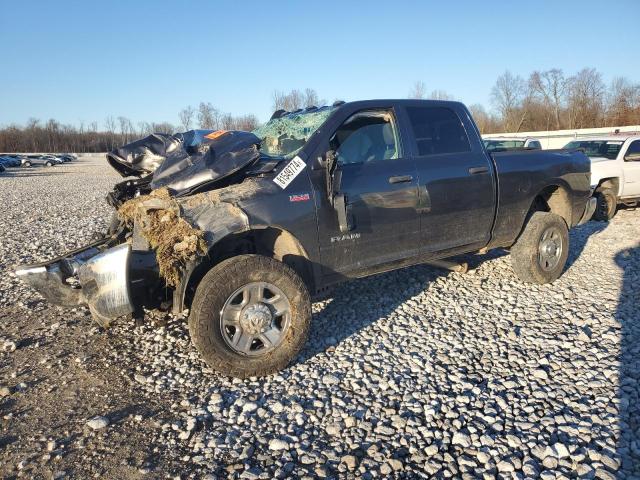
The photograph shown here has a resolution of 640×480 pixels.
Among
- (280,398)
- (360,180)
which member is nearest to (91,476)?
(280,398)

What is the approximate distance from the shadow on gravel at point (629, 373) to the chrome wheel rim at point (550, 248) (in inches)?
29.5

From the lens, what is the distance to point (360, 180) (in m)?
3.85

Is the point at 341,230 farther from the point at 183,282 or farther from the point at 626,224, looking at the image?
the point at 626,224

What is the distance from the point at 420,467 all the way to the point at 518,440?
643mm

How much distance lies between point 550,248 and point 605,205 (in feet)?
18.1

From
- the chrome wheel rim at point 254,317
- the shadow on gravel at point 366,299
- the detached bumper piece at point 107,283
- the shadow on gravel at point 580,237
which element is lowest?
the shadow on gravel at point 366,299

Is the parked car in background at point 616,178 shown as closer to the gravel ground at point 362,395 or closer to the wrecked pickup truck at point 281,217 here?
the gravel ground at point 362,395

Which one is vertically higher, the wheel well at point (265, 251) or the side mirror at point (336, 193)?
the side mirror at point (336, 193)

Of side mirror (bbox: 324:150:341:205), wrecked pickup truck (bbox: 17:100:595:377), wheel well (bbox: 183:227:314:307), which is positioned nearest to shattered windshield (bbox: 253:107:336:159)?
wrecked pickup truck (bbox: 17:100:595:377)

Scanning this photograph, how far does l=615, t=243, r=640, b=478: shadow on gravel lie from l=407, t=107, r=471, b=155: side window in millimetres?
2223

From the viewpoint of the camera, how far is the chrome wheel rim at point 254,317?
3.38 meters

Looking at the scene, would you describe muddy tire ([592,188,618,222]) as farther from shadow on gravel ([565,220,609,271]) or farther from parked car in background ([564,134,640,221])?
shadow on gravel ([565,220,609,271])

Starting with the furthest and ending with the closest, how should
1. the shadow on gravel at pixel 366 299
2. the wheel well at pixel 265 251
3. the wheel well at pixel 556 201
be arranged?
the wheel well at pixel 556 201
the shadow on gravel at pixel 366 299
the wheel well at pixel 265 251

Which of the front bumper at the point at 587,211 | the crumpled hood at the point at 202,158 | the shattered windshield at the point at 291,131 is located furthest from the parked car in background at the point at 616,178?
the crumpled hood at the point at 202,158
